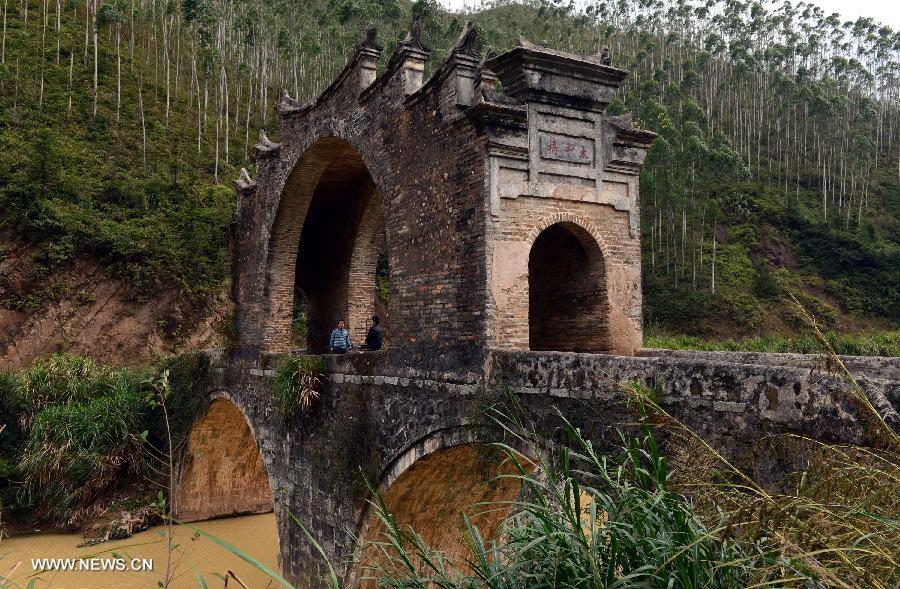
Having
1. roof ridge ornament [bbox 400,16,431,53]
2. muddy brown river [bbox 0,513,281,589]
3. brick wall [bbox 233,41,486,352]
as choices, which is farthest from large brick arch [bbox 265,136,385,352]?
muddy brown river [bbox 0,513,281,589]

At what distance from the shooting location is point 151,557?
11953 millimetres

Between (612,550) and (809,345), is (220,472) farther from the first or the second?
(809,345)

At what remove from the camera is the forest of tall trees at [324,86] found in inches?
880

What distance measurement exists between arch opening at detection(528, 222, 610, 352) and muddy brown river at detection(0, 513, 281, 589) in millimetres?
6109

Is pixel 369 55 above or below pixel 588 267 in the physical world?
above

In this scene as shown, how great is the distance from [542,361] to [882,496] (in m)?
3.75

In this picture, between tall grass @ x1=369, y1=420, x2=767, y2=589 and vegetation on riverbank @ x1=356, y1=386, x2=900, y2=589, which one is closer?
vegetation on riverbank @ x1=356, y1=386, x2=900, y2=589

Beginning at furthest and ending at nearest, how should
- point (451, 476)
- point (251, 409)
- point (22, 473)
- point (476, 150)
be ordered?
point (22, 473)
point (251, 409)
point (451, 476)
point (476, 150)

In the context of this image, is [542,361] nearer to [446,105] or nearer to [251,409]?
[446,105]

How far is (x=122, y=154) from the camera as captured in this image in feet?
82.5

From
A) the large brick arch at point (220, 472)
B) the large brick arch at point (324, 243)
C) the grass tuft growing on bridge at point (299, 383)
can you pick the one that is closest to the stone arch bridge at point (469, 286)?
the grass tuft growing on bridge at point (299, 383)

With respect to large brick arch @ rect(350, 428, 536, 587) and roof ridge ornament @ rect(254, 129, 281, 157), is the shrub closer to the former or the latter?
roof ridge ornament @ rect(254, 129, 281, 157)

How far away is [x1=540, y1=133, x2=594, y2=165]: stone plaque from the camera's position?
24.7 feet

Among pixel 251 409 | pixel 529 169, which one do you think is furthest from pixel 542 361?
pixel 251 409
